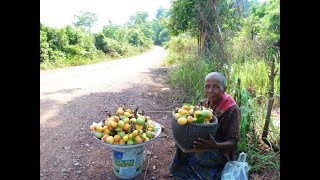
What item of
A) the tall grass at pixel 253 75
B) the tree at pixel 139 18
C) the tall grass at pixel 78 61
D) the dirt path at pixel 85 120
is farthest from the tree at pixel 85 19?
the tall grass at pixel 253 75

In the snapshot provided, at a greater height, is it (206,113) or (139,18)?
(139,18)

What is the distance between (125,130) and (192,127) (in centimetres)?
75

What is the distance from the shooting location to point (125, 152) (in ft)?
9.12

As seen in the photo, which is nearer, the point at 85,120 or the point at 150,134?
the point at 150,134

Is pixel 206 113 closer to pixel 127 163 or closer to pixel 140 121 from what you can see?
pixel 140 121

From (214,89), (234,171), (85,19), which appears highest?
(85,19)

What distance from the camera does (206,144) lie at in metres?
2.39

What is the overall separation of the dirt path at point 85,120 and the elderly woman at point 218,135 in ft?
1.93

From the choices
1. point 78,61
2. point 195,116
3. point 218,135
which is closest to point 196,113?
point 195,116

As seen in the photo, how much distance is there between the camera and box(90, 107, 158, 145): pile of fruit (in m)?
2.67

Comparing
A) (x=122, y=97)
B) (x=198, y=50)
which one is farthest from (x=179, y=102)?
(x=122, y=97)
